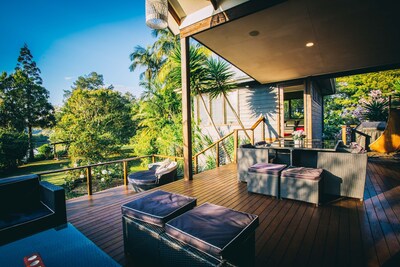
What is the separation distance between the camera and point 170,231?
1438mm

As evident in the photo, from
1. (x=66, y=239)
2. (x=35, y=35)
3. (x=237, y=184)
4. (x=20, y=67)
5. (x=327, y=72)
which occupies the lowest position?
(x=237, y=184)

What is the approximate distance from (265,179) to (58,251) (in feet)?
9.39

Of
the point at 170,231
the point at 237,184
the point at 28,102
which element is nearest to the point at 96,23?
the point at 28,102

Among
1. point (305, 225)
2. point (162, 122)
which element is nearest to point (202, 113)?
point (162, 122)

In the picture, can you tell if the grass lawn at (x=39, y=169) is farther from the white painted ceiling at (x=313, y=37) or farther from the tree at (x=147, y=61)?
the white painted ceiling at (x=313, y=37)

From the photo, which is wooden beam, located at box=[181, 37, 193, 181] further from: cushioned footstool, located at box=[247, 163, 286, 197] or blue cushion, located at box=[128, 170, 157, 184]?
cushioned footstool, located at box=[247, 163, 286, 197]

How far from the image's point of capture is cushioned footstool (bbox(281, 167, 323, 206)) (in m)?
2.79

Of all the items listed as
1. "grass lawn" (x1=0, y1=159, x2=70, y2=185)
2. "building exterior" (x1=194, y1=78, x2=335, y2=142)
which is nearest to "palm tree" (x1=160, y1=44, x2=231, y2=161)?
"building exterior" (x1=194, y1=78, x2=335, y2=142)

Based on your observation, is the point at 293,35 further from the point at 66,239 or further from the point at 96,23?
the point at 96,23

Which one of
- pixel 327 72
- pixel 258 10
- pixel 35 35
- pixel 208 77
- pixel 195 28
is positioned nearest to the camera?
pixel 258 10

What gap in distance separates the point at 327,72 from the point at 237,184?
5445mm

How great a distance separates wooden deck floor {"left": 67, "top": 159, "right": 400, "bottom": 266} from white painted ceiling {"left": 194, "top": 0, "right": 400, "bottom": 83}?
3033 millimetres

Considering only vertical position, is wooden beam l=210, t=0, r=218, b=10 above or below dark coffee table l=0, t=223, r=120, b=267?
above

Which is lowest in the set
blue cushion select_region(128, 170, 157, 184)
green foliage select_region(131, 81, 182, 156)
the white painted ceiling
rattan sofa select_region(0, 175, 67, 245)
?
blue cushion select_region(128, 170, 157, 184)
